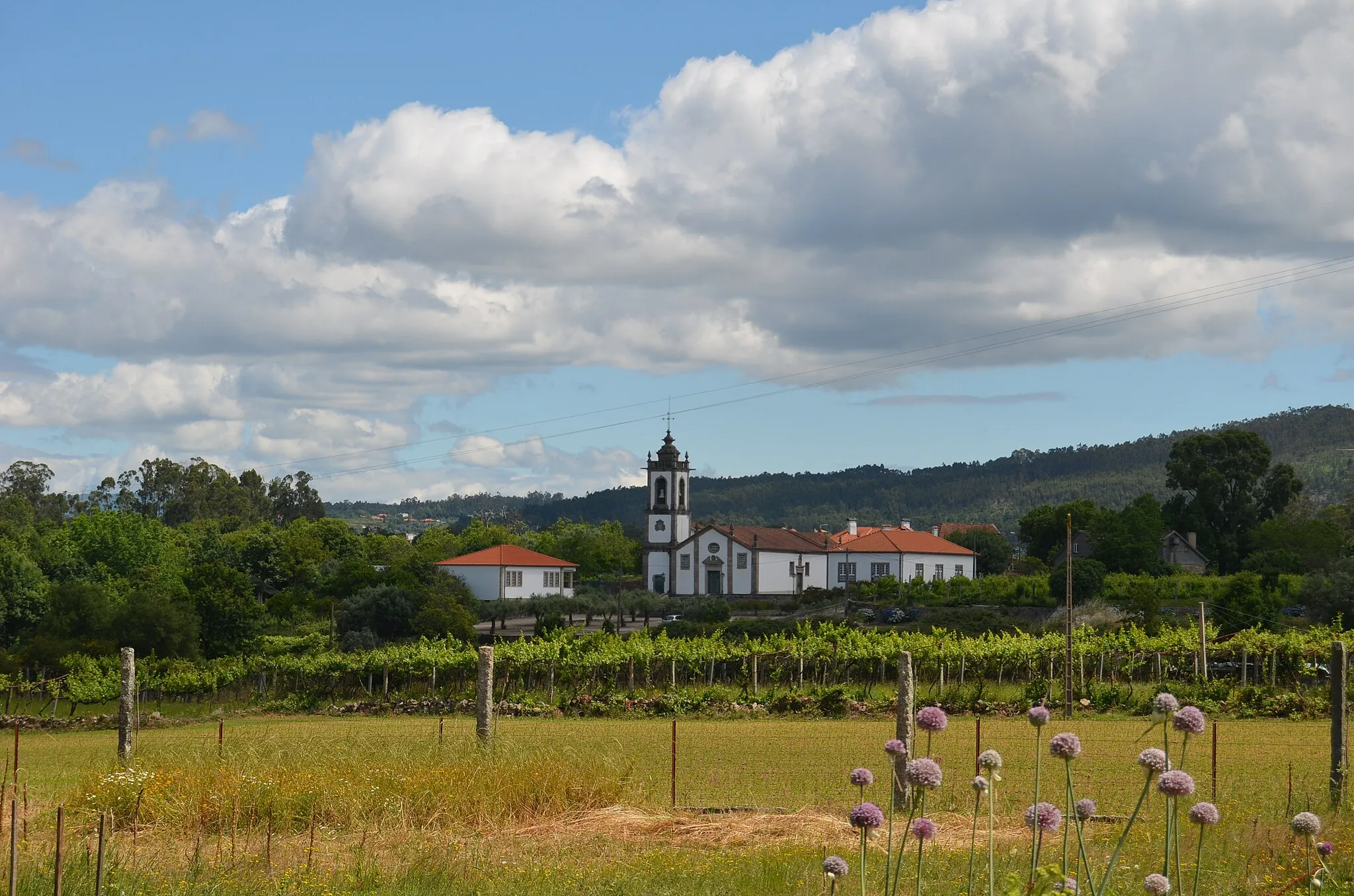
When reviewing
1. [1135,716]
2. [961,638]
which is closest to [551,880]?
[1135,716]

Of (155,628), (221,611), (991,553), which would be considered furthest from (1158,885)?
(991,553)

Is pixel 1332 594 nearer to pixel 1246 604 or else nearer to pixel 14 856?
pixel 1246 604

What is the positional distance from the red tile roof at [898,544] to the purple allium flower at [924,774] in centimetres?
8689

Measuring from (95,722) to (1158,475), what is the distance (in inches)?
7267

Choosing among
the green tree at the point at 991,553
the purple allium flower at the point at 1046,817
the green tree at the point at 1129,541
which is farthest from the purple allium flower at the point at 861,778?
the green tree at the point at 991,553

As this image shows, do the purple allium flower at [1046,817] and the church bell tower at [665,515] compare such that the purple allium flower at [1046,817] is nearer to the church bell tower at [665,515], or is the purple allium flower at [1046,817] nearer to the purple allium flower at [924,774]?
the purple allium flower at [924,774]

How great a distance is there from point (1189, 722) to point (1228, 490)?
9104 cm

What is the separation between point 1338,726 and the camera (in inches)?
518

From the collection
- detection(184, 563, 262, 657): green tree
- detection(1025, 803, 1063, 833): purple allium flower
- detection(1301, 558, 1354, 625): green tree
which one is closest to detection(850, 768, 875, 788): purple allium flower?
detection(1025, 803, 1063, 833): purple allium flower

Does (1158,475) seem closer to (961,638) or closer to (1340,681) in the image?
(961,638)

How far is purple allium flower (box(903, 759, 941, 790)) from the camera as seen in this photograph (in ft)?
17.8

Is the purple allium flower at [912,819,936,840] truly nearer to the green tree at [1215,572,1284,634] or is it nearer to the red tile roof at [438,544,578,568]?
the green tree at [1215,572,1284,634]

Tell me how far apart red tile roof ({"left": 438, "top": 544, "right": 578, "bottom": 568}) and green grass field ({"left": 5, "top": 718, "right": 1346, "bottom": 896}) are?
2616 inches

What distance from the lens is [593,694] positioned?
35.9 m
